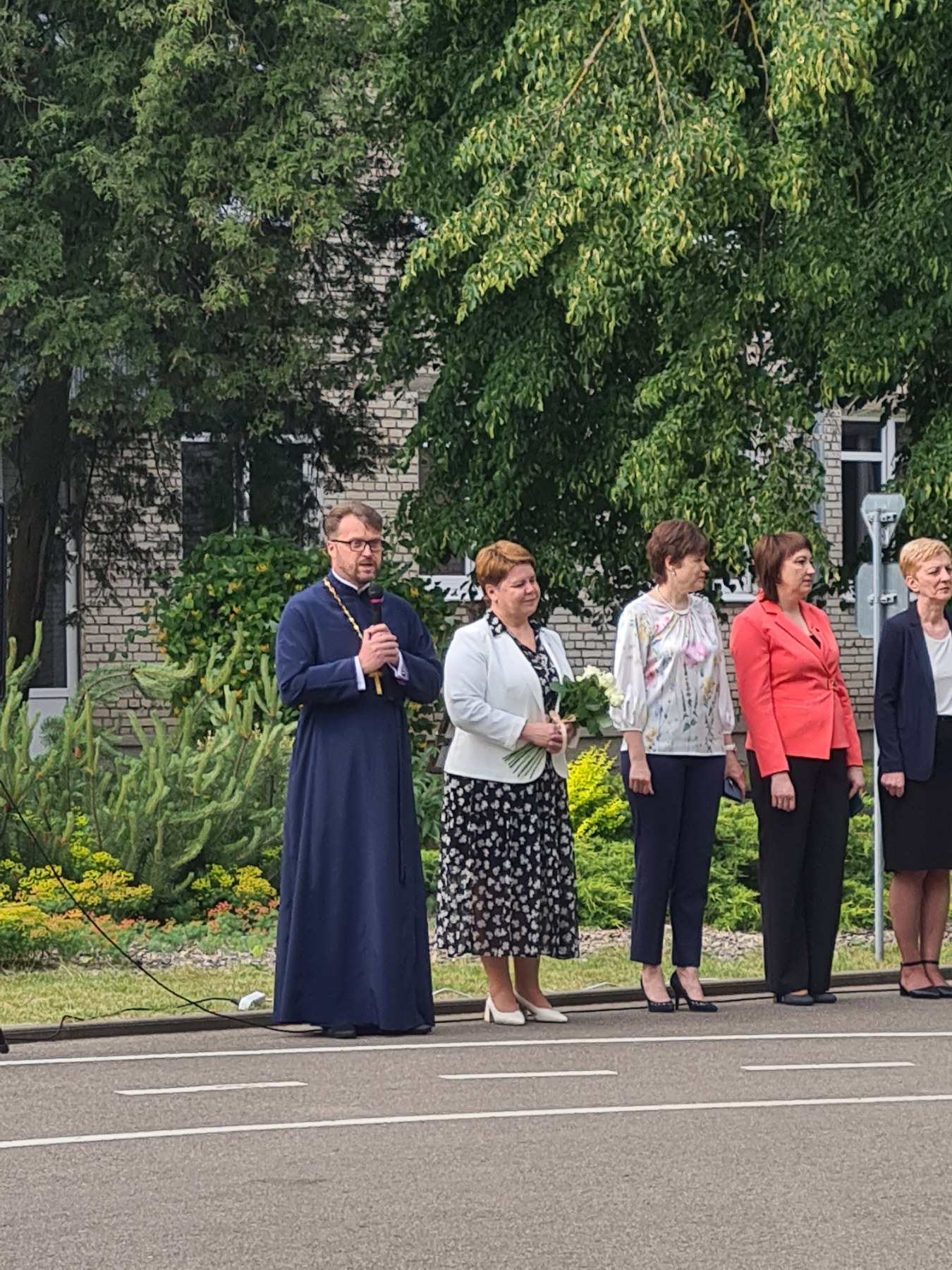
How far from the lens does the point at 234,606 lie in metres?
18.8

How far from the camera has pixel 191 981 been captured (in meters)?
11.9

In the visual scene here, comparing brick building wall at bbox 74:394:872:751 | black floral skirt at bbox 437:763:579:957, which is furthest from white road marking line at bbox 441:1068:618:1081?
brick building wall at bbox 74:394:872:751

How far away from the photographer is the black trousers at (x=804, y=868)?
11.0 m

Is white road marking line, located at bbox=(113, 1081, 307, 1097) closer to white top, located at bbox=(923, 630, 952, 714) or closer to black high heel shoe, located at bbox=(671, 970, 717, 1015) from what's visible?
black high heel shoe, located at bbox=(671, 970, 717, 1015)

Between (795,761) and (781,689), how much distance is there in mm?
324

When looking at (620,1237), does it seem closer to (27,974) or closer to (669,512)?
(27,974)

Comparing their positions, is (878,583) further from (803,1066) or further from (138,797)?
(138,797)

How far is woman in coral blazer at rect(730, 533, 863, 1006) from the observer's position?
10.9 m

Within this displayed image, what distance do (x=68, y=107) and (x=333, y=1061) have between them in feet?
40.3

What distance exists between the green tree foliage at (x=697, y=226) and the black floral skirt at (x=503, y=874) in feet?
21.1

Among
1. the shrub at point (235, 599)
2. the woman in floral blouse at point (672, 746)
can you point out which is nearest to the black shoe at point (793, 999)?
the woman in floral blouse at point (672, 746)

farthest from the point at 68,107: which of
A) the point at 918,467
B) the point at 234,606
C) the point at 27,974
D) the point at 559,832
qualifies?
the point at 559,832

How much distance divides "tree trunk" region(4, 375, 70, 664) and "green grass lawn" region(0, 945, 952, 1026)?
9.67m

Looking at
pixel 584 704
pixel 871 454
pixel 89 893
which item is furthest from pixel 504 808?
pixel 871 454
